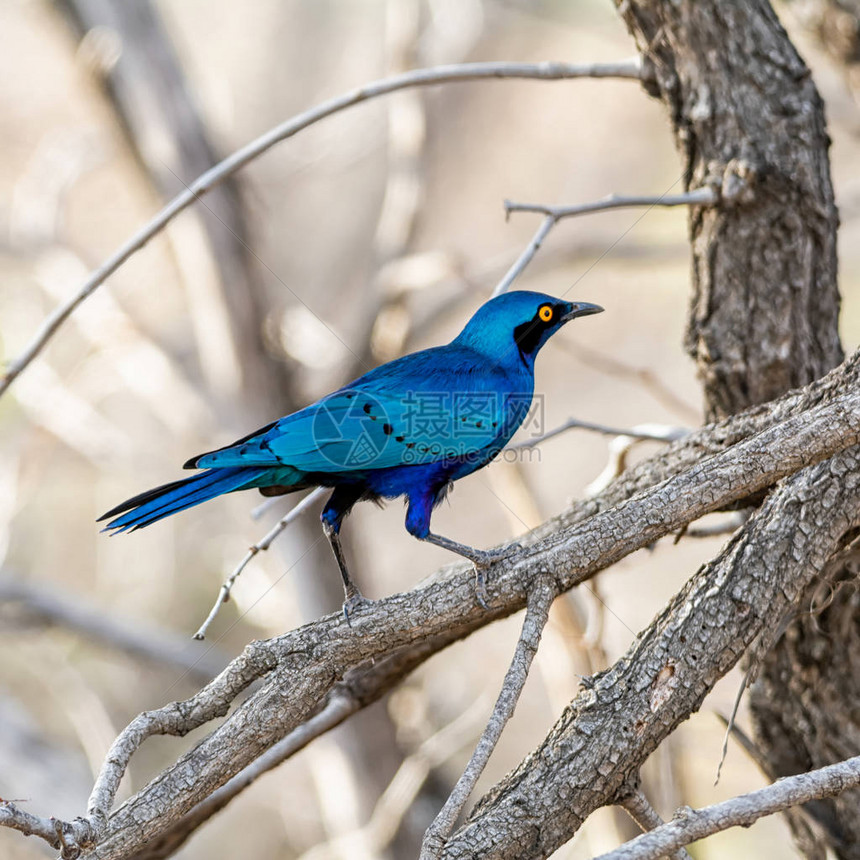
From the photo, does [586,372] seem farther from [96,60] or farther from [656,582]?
[96,60]

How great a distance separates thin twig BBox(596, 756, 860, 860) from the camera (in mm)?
2301

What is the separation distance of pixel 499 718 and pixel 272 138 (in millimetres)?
2322

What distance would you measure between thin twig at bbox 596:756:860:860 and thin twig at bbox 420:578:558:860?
41cm

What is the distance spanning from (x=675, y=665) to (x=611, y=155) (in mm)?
Answer: 14023

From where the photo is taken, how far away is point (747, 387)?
13.1 feet

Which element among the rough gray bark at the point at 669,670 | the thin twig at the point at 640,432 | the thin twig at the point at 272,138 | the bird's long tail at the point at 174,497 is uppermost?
the thin twig at the point at 272,138

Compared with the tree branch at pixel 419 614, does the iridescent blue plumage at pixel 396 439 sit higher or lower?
higher

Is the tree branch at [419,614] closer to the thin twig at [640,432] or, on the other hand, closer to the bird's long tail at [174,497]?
the bird's long tail at [174,497]

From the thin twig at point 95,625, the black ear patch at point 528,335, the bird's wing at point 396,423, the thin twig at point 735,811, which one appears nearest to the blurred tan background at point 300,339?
the thin twig at point 95,625

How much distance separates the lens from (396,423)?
3.75m

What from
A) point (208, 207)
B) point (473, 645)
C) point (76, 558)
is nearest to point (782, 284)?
point (208, 207)

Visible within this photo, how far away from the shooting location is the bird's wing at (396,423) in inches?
137

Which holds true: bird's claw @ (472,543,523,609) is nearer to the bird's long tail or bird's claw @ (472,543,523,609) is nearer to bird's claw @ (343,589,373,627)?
bird's claw @ (343,589,373,627)

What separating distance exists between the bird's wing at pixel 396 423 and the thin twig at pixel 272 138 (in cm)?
73
